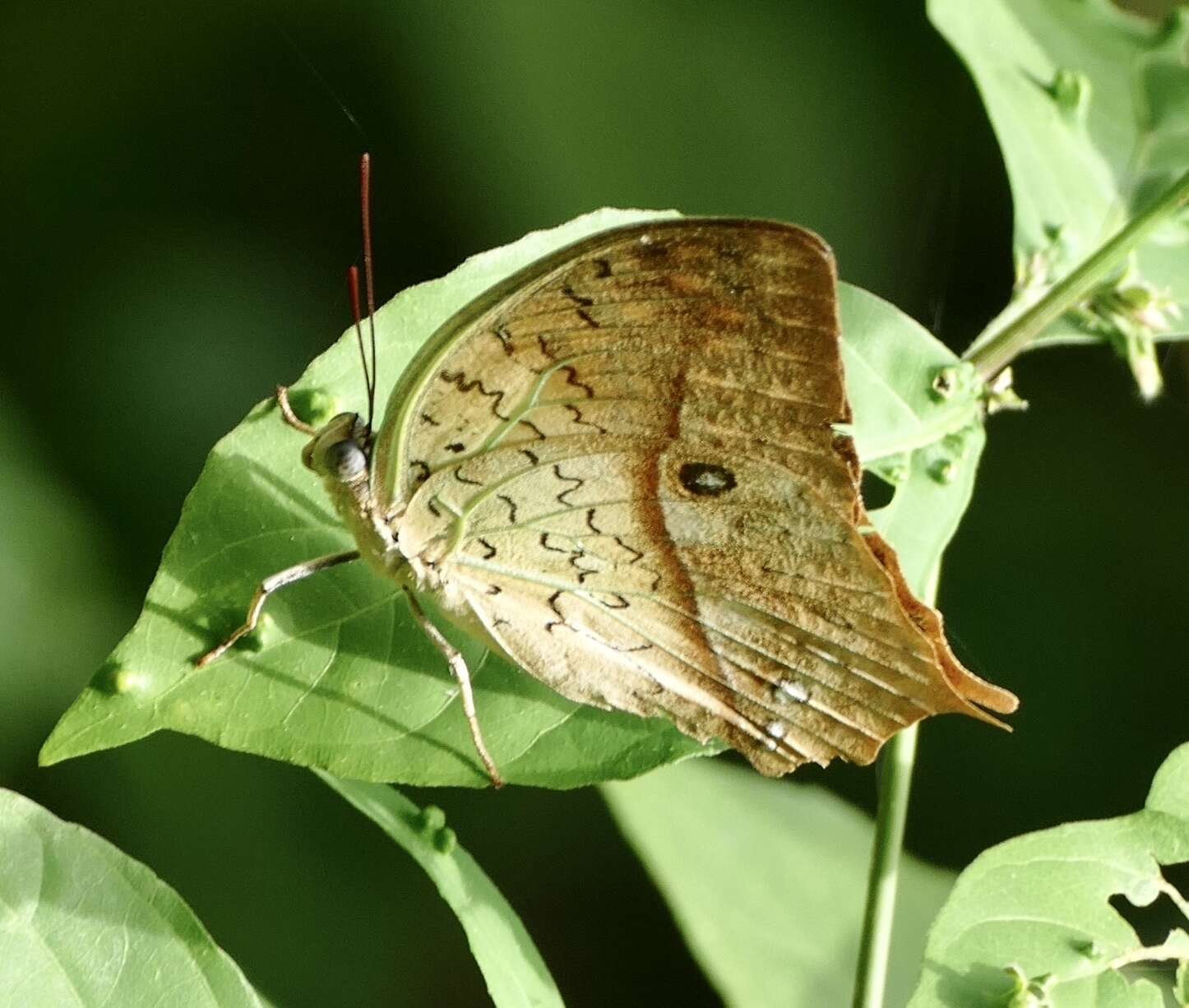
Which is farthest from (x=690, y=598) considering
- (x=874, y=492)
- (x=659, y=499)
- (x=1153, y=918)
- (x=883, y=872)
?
(x=874, y=492)

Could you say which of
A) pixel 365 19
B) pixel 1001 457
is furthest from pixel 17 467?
pixel 1001 457

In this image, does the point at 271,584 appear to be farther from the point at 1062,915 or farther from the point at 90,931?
the point at 1062,915

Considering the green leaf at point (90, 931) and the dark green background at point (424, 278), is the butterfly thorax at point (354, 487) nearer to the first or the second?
the green leaf at point (90, 931)

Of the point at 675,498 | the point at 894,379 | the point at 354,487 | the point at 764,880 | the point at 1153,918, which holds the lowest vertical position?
the point at 1153,918

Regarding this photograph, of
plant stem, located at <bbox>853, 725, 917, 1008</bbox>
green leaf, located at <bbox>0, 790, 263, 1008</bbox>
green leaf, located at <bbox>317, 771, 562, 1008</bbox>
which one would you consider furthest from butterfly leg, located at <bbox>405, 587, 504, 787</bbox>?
plant stem, located at <bbox>853, 725, 917, 1008</bbox>

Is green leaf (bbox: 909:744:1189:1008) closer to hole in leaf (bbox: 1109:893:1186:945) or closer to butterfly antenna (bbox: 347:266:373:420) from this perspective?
hole in leaf (bbox: 1109:893:1186:945)

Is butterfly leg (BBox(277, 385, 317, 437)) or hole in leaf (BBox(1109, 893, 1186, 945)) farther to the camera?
hole in leaf (BBox(1109, 893, 1186, 945))
